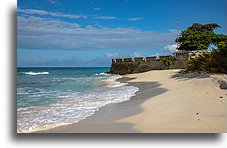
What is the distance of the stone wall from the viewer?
2595 cm

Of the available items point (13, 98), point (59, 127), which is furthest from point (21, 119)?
point (59, 127)

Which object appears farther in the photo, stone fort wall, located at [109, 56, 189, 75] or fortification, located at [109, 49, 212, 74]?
stone fort wall, located at [109, 56, 189, 75]

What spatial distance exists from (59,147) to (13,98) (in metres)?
1.80

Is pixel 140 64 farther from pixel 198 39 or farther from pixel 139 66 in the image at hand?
pixel 198 39

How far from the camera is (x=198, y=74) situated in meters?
10.1

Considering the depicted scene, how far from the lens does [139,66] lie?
104 feet

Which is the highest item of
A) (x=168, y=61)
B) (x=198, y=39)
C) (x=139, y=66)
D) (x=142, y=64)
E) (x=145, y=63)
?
(x=198, y=39)

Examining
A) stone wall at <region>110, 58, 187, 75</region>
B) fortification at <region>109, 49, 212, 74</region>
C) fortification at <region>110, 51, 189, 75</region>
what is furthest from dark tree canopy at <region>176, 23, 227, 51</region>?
stone wall at <region>110, 58, 187, 75</region>

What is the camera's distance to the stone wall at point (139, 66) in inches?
1022

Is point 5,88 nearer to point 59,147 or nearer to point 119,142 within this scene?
point 59,147

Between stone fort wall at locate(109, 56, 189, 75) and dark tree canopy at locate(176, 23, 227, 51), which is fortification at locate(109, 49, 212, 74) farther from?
dark tree canopy at locate(176, 23, 227, 51)

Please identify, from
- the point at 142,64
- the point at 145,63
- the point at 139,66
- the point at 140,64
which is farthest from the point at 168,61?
the point at 139,66

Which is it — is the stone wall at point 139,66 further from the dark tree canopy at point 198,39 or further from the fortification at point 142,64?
the dark tree canopy at point 198,39

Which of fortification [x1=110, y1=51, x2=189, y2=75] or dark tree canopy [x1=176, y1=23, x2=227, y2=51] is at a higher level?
dark tree canopy [x1=176, y1=23, x2=227, y2=51]
